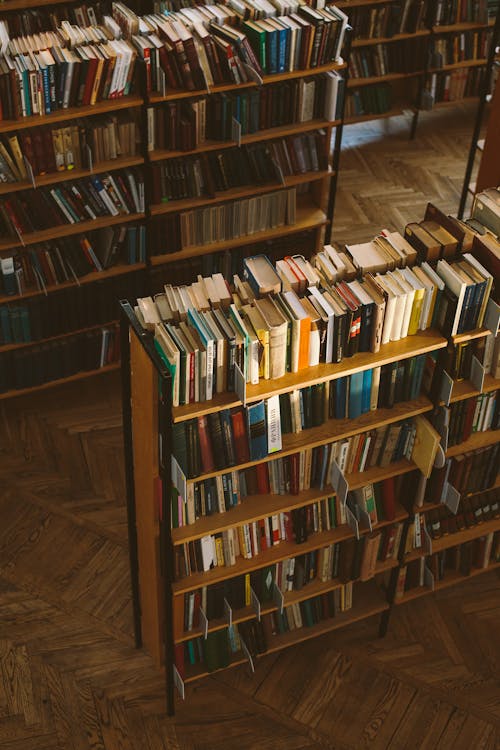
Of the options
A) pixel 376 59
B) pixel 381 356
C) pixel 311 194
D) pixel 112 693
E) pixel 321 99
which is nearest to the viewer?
pixel 381 356

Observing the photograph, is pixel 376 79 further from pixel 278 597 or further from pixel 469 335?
pixel 278 597

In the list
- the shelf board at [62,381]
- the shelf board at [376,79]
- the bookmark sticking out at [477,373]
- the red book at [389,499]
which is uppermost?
the bookmark sticking out at [477,373]

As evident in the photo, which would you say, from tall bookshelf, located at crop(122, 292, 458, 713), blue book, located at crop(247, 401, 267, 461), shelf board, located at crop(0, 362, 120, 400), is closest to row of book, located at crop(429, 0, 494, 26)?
shelf board, located at crop(0, 362, 120, 400)

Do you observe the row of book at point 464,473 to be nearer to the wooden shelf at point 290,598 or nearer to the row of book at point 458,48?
the wooden shelf at point 290,598

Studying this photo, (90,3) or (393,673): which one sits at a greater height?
(90,3)

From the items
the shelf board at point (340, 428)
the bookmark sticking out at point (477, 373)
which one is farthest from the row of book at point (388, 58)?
the shelf board at point (340, 428)

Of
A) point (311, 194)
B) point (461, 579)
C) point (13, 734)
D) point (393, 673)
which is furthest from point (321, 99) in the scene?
point (13, 734)

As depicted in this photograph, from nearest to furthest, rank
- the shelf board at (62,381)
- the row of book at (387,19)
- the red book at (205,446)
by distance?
the red book at (205,446) → the shelf board at (62,381) → the row of book at (387,19)

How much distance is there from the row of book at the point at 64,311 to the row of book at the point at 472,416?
7.59ft

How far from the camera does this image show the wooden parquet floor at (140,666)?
399 centimetres

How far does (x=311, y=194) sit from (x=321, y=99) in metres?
0.71

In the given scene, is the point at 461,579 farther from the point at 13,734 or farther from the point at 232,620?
the point at 13,734

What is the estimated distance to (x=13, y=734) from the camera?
392cm

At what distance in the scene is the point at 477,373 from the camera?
3.56 meters
